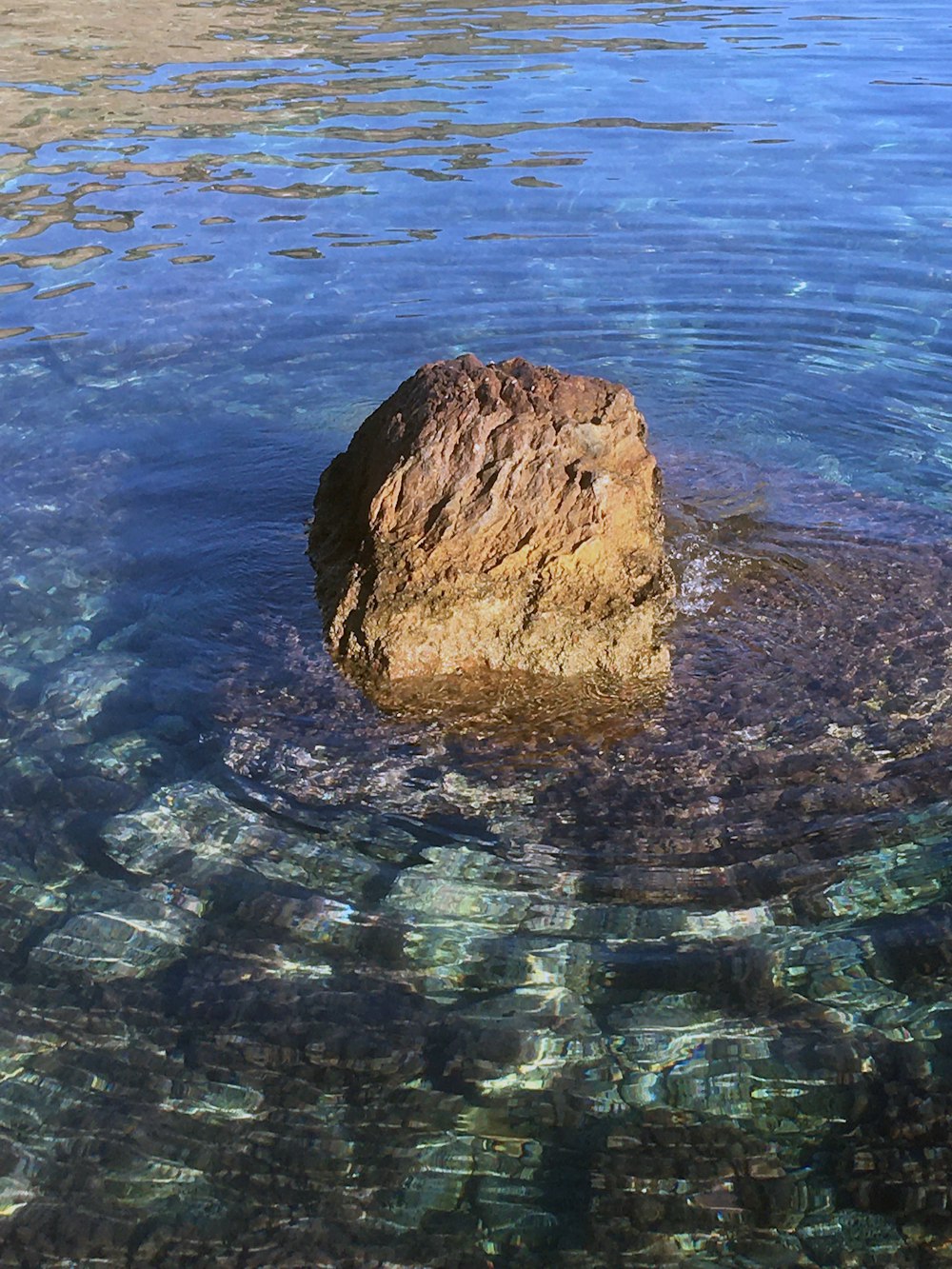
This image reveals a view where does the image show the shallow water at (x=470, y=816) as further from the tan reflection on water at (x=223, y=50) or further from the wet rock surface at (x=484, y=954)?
the tan reflection on water at (x=223, y=50)

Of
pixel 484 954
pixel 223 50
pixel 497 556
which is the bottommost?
pixel 484 954

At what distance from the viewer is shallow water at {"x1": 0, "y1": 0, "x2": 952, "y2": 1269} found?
3.55 meters

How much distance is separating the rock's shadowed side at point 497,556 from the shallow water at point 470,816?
277 millimetres

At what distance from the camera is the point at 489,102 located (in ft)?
52.4

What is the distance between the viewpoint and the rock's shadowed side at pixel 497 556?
5.58 meters

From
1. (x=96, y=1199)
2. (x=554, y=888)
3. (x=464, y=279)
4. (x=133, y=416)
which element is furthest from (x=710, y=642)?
(x=464, y=279)

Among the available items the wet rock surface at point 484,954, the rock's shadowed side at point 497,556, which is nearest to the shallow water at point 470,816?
the wet rock surface at point 484,954

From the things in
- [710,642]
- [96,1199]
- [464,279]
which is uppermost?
[464,279]

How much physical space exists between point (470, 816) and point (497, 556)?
133cm

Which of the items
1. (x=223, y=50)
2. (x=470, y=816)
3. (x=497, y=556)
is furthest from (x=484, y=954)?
(x=223, y=50)

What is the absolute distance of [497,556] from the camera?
562 cm

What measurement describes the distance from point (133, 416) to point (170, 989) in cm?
533

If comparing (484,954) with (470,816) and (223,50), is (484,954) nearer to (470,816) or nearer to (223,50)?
(470,816)

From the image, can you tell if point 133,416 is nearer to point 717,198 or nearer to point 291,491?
point 291,491
